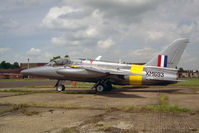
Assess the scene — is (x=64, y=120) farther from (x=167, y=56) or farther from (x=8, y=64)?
(x=8, y=64)

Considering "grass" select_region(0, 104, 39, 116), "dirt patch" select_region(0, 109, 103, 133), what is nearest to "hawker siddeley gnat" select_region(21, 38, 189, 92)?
"grass" select_region(0, 104, 39, 116)

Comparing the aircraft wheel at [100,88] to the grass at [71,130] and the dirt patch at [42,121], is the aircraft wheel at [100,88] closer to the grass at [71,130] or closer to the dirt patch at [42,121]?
the dirt patch at [42,121]

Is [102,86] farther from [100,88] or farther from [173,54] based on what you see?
[173,54]

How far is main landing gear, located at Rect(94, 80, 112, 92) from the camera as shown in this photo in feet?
44.7

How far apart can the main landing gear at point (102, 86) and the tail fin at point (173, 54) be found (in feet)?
14.2

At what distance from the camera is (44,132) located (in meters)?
4.47

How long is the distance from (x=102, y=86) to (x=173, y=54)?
6.04 m

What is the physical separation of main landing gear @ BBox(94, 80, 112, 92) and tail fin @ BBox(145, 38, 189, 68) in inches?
171

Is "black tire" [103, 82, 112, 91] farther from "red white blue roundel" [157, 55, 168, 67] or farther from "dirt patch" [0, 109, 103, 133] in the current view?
"dirt patch" [0, 109, 103, 133]

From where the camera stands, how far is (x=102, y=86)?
13672 millimetres

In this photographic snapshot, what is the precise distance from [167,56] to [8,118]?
1162 cm

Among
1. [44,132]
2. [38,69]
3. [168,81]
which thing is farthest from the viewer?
[38,69]

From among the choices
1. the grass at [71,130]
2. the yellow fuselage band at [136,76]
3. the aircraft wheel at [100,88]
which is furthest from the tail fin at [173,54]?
the grass at [71,130]

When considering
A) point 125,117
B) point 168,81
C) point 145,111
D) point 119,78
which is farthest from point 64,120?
point 168,81
